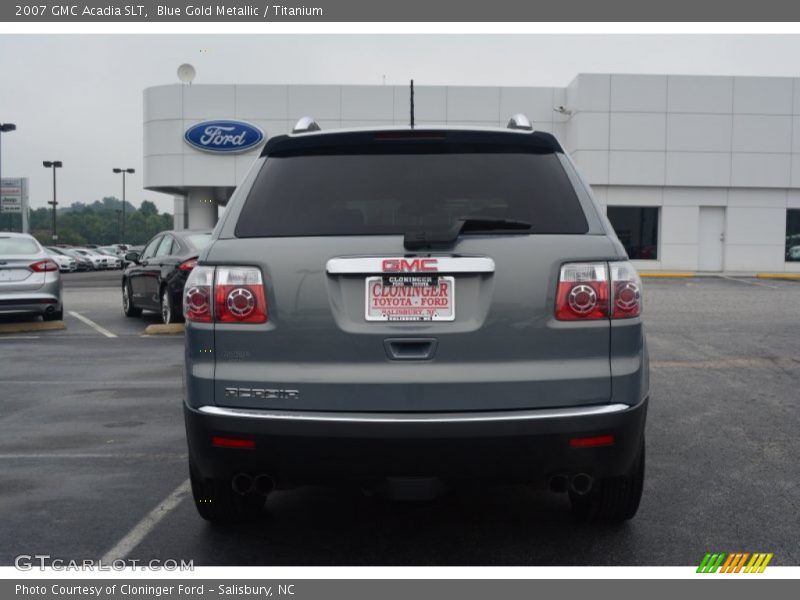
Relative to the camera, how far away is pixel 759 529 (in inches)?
170

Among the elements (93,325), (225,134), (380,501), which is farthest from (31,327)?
(225,134)

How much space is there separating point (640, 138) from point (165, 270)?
24954 millimetres

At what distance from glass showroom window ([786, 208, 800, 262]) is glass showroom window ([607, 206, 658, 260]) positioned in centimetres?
522

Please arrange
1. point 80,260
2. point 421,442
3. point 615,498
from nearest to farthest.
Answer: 1. point 421,442
2. point 615,498
3. point 80,260

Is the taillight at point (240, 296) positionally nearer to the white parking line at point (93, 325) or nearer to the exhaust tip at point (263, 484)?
the exhaust tip at point (263, 484)

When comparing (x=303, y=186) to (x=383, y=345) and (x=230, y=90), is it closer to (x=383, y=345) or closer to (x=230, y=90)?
(x=383, y=345)

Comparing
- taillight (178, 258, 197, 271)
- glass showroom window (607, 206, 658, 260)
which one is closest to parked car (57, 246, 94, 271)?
glass showroom window (607, 206, 658, 260)

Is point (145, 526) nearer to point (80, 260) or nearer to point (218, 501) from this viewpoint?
point (218, 501)

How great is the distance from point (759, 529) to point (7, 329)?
12.0m

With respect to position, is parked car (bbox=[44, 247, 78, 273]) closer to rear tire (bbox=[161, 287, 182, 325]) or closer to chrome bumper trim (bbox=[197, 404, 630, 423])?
rear tire (bbox=[161, 287, 182, 325])

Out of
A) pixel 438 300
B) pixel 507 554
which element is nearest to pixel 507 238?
pixel 438 300

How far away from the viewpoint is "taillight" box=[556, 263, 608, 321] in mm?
3539

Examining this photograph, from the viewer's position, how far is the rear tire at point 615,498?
13.6 ft

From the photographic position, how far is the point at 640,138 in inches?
1361
